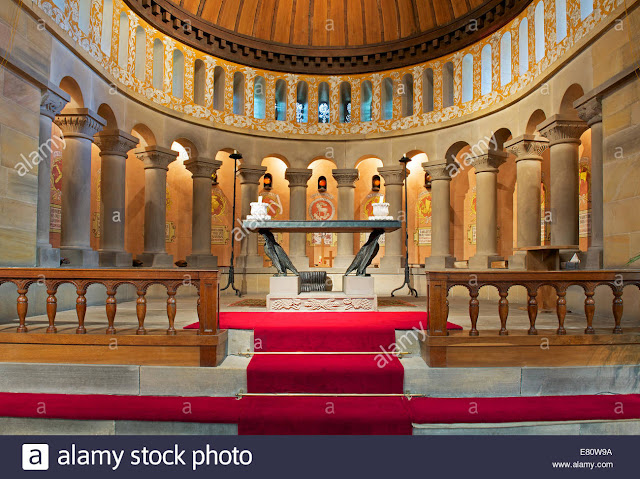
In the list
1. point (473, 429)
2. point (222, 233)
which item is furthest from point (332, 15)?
point (473, 429)

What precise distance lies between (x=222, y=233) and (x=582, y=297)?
11693mm

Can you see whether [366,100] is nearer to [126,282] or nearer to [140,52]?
[140,52]

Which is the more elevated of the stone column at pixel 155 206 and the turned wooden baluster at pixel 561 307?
the stone column at pixel 155 206

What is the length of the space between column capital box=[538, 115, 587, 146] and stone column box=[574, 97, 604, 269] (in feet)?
3.99

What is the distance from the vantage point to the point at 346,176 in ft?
47.2

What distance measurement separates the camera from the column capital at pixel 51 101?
24.2ft

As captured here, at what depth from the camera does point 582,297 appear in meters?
8.12

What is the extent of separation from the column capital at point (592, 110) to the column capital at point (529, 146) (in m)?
2.72

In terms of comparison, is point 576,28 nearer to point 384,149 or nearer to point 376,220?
point 376,220

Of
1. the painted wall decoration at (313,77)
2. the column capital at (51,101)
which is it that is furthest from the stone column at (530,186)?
the column capital at (51,101)

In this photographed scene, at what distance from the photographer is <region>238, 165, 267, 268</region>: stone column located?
13781mm

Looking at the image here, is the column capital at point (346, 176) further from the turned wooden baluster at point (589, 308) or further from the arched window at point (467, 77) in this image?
the turned wooden baluster at point (589, 308)

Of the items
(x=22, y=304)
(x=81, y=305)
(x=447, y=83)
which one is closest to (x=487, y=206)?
(x=447, y=83)

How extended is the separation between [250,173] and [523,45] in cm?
807
